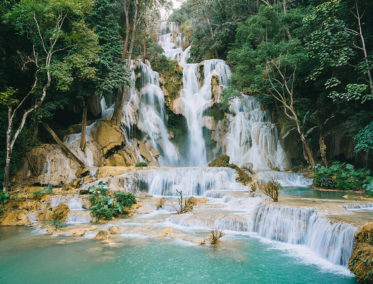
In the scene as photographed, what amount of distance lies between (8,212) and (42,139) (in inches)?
353

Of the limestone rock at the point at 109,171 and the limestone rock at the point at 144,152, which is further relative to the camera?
the limestone rock at the point at 144,152

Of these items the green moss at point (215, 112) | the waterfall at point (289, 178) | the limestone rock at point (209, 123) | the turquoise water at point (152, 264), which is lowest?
the turquoise water at point (152, 264)

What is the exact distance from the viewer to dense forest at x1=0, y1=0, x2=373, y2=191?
38.1 feet

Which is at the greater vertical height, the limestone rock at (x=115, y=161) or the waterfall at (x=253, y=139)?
the waterfall at (x=253, y=139)

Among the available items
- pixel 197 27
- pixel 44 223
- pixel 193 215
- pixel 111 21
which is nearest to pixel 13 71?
pixel 111 21

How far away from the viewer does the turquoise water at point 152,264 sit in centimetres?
461

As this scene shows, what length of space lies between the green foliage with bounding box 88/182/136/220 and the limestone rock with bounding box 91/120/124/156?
698cm

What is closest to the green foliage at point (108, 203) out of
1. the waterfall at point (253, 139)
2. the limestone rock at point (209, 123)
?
the waterfall at point (253, 139)

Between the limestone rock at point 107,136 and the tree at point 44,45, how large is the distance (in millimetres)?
4262

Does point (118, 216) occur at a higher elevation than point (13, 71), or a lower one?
lower

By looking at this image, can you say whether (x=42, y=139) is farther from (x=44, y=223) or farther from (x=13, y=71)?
(x=44, y=223)

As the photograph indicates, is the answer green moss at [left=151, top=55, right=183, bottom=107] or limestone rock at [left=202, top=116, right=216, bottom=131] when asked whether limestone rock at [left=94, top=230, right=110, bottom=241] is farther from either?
green moss at [left=151, top=55, right=183, bottom=107]

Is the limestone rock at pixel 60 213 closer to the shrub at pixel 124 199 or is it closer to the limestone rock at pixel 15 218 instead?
the limestone rock at pixel 15 218

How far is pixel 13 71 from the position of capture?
13734mm
